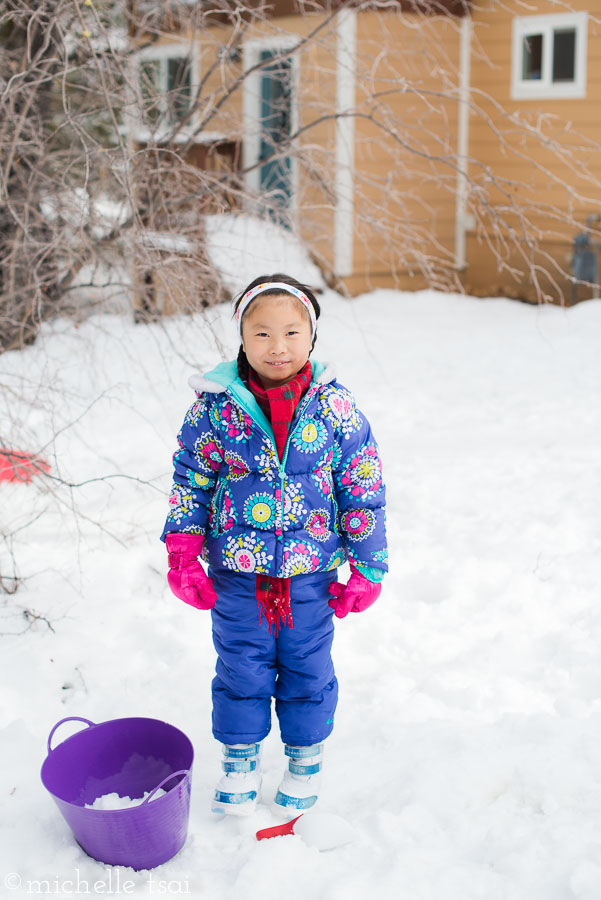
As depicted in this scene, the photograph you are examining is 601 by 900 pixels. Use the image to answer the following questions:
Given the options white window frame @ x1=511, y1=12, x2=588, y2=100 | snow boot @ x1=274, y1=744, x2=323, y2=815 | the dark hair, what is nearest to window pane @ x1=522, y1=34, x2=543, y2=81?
white window frame @ x1=511, y1=12, x2=588, y2=100

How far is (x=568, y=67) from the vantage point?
29.5 ft

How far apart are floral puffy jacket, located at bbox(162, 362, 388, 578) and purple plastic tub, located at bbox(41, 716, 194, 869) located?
48 cm

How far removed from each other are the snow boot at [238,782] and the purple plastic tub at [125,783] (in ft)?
0.39

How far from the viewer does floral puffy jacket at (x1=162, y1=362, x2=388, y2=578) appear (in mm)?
2205

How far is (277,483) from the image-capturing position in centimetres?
221

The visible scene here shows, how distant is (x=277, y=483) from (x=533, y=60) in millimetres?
8385

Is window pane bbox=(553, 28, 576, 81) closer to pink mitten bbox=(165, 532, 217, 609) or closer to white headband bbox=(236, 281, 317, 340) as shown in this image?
white headband bbox=(236, 281, 317, 340)

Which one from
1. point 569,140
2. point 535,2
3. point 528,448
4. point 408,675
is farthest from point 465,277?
point 408,675

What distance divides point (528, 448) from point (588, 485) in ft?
2.12

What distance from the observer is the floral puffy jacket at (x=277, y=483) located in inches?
86.8

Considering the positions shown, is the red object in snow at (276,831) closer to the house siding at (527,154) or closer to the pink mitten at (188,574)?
the pink mitten at (188,574)

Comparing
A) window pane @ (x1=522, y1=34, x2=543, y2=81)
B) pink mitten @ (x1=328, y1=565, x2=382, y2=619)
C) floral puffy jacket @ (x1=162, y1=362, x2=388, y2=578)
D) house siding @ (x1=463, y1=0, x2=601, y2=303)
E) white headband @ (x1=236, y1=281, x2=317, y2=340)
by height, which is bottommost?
pink mitten @ (x1=328, y1=565, x2=382, y2=619)

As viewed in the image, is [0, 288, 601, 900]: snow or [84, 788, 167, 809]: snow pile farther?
[84, 788, 167, 809]: snow pile

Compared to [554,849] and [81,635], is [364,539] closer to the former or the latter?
[554,849]
